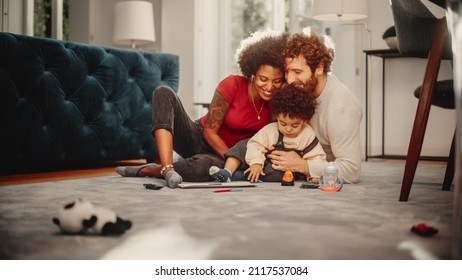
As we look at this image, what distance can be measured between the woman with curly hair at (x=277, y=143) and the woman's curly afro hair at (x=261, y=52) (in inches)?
5.5

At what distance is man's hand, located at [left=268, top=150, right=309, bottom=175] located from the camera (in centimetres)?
183

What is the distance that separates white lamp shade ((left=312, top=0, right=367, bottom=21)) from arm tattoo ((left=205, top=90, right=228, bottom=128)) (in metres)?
1.37

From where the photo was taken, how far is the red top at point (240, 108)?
1963 mm

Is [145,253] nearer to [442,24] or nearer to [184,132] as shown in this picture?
[442,24]

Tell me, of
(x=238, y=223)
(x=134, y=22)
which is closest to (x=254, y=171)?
(x=238, y=223)

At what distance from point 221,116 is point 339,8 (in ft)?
4.65

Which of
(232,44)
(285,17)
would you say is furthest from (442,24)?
(232,44)

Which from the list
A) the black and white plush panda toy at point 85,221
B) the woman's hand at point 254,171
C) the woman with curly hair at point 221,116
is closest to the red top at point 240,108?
the woman with curly hair at point 221,116

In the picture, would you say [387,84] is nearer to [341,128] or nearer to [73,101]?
[341,128]

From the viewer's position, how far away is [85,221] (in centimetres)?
Answer: 98

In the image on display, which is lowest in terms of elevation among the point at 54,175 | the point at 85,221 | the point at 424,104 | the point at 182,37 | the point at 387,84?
the point at 54,175

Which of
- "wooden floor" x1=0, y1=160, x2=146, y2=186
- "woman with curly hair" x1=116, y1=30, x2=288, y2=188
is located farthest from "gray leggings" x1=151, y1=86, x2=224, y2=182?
"wooden floor" x1=0, y1=160, x2=146, y2=186

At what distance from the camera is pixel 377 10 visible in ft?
11.4

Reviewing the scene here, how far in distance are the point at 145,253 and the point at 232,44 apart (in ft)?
11.5
